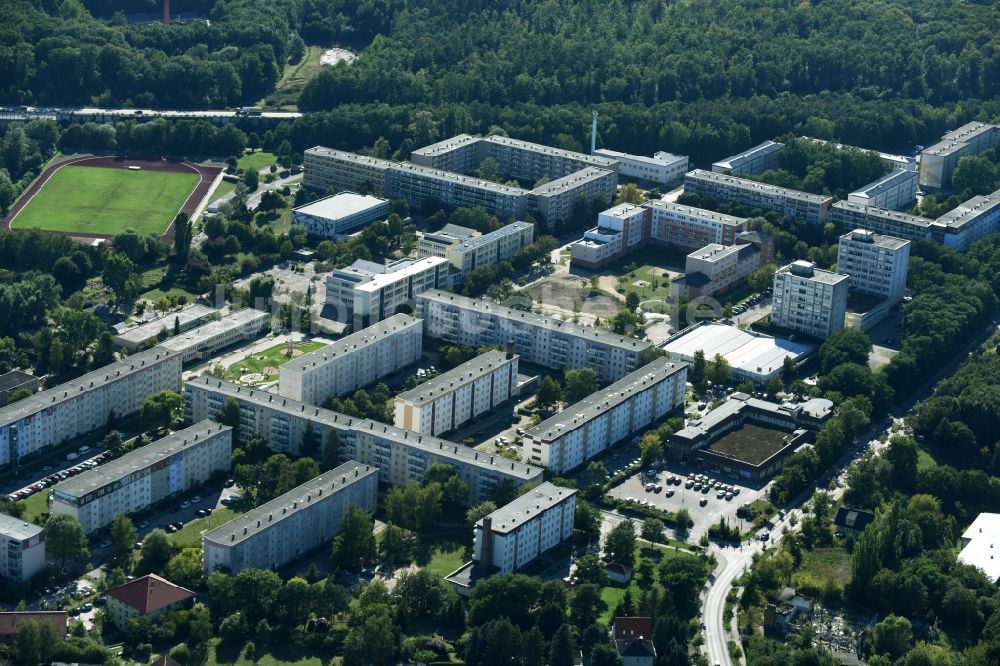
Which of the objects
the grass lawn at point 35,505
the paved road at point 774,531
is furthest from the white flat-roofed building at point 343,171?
the grass lawn at point 35,505

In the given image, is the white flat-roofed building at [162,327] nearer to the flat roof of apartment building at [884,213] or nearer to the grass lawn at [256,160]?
the grass lawn at [256,160]

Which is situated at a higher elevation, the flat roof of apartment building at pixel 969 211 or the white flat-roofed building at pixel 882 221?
the flat roof of apartment building at pixel 969 211

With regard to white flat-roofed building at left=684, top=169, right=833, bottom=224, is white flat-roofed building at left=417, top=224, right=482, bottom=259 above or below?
below

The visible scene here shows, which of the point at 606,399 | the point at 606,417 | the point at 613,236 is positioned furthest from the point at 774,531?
the point at 613,236

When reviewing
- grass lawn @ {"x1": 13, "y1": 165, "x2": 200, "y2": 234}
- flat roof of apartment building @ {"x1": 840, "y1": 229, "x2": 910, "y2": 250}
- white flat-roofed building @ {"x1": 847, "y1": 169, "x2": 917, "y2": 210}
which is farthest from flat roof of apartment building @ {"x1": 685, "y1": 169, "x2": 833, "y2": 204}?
Result: grass lawn @ {"x1": 13, "y1": 165, "x2": 200, "y2": 234}

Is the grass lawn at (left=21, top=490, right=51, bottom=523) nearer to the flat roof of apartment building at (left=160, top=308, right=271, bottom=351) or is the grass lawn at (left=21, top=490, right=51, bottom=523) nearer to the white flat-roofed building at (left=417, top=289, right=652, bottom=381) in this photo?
the flat roof of apartment building at (left=160, top=308, right=271, bottom=351)

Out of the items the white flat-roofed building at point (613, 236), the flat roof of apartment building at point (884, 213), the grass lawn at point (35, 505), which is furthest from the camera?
the flat roof of apartment building at point (884, 213)
